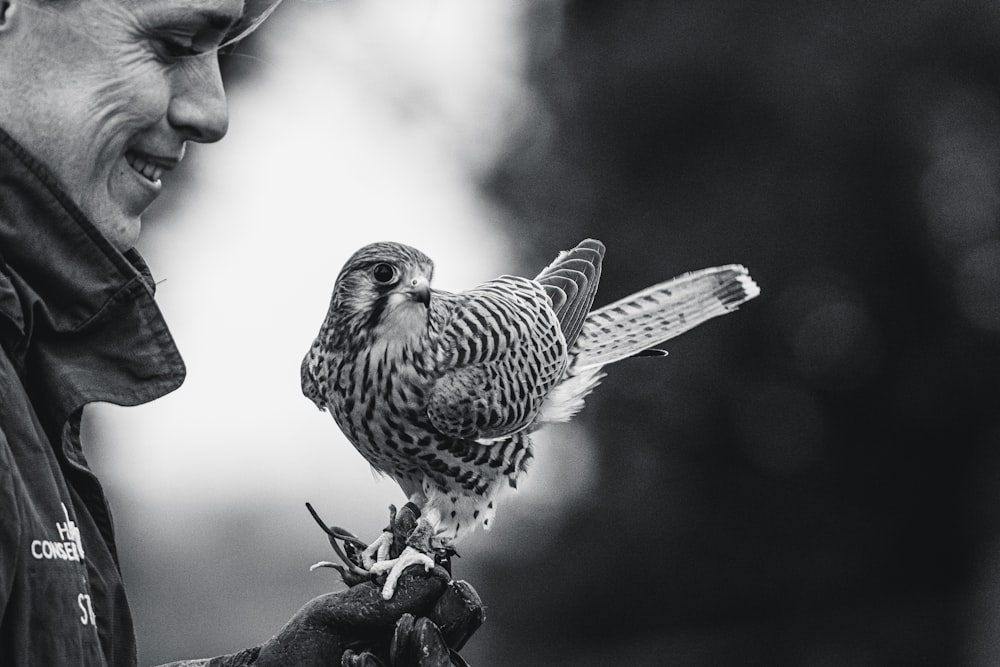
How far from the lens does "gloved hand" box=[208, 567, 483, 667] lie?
7.63ft

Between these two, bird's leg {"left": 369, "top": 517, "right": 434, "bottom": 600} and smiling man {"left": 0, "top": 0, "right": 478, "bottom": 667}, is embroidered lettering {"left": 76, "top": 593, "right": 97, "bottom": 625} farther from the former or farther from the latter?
bird's leg {"left": 369, "top": 517, "right": 434, "bottom": 600}

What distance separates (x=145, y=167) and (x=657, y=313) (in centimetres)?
201

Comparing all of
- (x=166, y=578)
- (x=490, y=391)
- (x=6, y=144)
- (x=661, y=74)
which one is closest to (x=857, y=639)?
(x=661, y=74)

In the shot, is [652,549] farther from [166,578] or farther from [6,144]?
[6,144]

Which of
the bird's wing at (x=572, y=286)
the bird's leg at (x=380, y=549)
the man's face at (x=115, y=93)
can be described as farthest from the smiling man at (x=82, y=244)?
the bird's wing at (x=572, y=286)

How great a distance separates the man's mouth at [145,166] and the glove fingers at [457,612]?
995 millimetres

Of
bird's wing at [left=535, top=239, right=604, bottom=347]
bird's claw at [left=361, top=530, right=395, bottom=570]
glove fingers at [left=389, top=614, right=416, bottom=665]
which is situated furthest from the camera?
bird's wing at [left=535, top=239, right=604, bottom=347]

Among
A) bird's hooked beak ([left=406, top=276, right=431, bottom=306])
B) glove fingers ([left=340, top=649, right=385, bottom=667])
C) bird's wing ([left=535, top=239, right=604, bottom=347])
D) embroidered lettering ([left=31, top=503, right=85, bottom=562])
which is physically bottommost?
glove fingers ([left=340, top=649, right=385, bottom=667])

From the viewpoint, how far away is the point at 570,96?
38.8 feet

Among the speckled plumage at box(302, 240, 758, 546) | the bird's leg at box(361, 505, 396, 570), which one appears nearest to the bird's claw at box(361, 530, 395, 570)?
the bird's leg at box(361, 505, 396, 570)

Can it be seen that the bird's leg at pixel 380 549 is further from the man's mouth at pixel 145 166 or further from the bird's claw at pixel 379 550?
the man's mouth at pixel 145 166

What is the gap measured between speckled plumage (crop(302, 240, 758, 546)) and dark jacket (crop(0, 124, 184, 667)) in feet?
2.29

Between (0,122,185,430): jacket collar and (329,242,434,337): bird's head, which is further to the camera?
(329,242,434,337): bird's head

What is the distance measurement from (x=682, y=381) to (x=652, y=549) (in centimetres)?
154
